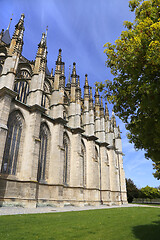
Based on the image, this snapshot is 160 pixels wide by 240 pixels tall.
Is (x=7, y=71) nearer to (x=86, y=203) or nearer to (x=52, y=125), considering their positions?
(x=52, y=125)

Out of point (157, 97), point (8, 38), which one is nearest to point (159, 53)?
point (157, 97)

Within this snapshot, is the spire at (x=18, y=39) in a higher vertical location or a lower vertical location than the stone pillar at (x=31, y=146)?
higher

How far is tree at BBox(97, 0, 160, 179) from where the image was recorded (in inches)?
232

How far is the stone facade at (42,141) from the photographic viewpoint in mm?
16906

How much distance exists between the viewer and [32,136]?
18.9m

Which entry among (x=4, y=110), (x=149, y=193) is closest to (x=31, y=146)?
(x=4, y=110)

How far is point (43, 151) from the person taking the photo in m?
21.4

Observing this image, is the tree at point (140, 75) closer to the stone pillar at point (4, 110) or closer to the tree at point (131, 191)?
the stone pillar at point (4, 110)

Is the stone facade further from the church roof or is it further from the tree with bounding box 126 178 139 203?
the tree with bounding box 126 178 139 203

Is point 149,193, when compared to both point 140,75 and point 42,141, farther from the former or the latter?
point 140,75

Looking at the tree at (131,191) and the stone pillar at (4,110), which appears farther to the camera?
the tree at (131,191)

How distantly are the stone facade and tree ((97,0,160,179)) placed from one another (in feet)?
40.2

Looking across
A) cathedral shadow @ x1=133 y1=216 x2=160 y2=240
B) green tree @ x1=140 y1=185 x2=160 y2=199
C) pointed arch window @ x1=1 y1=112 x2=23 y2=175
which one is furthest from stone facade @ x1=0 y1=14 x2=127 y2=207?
green tree @ x1=140 y1=185 x2=160 y2=199

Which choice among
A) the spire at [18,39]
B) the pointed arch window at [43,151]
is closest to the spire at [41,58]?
the spire at [18,39]
